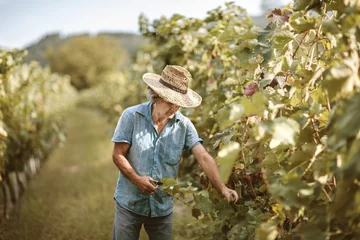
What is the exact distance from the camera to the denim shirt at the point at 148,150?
2.60 m

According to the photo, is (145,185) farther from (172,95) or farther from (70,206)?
(70,206)

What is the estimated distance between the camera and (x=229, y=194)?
235cm

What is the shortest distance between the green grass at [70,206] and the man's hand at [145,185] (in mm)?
1726

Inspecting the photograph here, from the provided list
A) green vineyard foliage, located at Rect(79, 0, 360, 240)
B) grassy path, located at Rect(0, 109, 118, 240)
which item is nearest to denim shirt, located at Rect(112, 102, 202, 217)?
green vineyard foliage, located at Rect(79, 0, 360, 240)

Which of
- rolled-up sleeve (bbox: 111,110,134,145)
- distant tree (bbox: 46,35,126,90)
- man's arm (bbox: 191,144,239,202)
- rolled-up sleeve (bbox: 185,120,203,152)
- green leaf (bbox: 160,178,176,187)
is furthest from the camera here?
distant tree (bbox: 46,35,126,90)

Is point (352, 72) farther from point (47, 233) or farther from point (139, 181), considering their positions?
point (47, 233)

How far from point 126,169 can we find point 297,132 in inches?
51.0

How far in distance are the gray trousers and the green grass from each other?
1252mm

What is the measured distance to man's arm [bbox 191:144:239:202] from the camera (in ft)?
7.75

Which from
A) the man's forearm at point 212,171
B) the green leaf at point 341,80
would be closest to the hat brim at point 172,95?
the man's forearm at point 212,171

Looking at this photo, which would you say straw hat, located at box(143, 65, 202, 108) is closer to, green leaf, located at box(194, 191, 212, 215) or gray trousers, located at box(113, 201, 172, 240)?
green leaf, located at box(194, 191, 212, 215)

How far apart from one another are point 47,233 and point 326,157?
399 cm

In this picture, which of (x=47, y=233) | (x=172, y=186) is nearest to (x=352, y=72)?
(x=172, y=186)

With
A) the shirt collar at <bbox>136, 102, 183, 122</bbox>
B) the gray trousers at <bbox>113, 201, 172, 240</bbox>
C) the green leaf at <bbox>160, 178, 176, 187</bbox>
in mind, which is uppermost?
the shirt collar at <bbox>136, 102, 183, 122</bbox>
